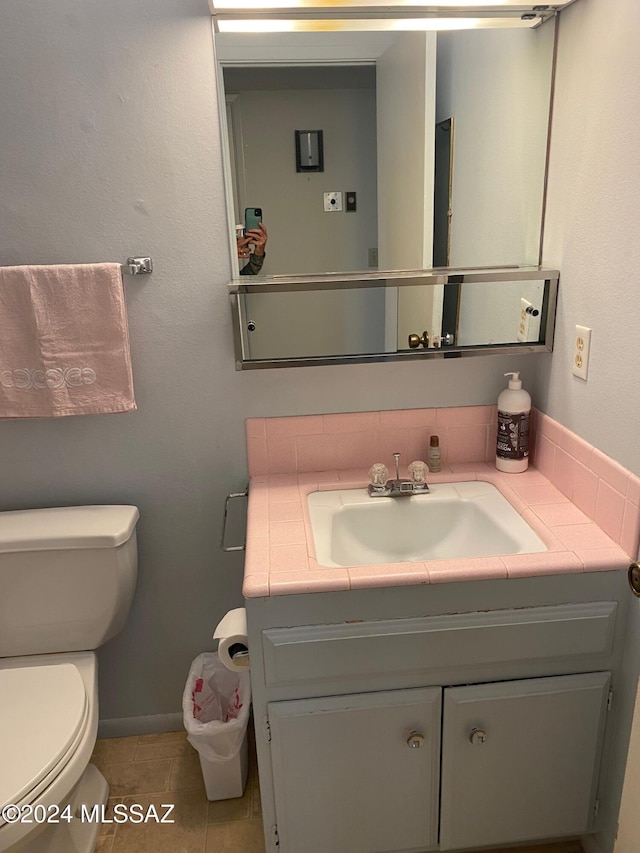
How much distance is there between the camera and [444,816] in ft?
4.57

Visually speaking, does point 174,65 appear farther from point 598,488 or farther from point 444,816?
point 444,816

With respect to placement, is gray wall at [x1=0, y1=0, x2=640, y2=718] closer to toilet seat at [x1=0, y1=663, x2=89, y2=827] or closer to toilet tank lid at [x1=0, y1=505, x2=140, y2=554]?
toilet tank lid at [x1=0, y1=505, x2=140, y2=554]

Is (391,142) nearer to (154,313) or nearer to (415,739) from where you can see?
(154,313)

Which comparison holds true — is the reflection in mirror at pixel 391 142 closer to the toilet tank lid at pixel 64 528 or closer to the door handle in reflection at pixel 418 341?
the door handle in reflection at pixel 418 341

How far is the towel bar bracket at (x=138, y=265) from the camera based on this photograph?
1456 mm

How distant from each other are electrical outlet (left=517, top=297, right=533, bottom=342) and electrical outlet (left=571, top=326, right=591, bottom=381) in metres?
0.16

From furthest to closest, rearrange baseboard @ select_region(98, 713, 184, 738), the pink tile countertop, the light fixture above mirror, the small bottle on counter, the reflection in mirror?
baseboard @ select_region(98, 713, 184, 738) < the small bottle on counter < the reflection in mirror < the light fixture above mirror < the pink tile countertop

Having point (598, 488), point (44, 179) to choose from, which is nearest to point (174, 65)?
point (44, 179)

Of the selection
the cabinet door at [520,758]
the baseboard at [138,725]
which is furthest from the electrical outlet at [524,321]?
the baseboard at [138,725]

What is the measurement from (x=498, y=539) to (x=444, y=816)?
0.61 metres

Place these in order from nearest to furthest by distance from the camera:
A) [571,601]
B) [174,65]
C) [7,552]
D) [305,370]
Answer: [571,601] → [174,65] → [7,552] → [305,370]

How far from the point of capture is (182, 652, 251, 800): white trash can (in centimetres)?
159

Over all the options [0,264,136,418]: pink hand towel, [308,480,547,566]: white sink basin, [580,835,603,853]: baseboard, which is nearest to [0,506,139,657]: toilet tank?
[0,264,136,418]: pink hand towel

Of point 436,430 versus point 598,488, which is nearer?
point 598,488
